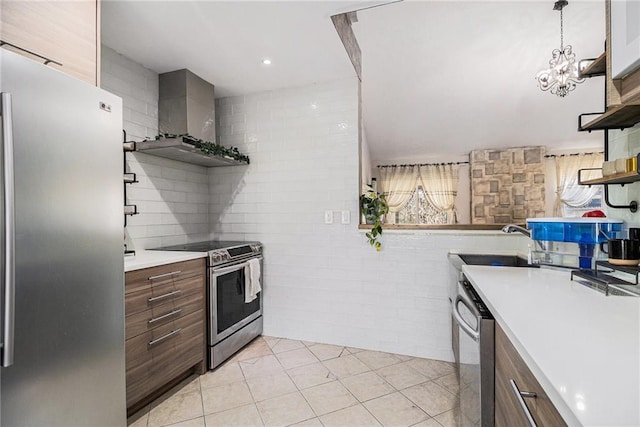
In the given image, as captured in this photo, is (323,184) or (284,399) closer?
(284,399)

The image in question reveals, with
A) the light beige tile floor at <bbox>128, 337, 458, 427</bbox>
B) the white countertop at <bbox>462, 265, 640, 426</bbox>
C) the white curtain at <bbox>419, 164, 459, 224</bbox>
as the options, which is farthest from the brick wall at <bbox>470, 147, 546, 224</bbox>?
the white countertop at <bbox>462, 265, 640, 426</bbox>

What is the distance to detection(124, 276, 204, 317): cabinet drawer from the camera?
173 centimetres

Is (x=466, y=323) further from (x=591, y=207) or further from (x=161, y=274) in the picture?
(x=591, y=207)

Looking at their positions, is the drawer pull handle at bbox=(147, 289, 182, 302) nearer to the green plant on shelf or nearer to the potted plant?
the green plant on shelf

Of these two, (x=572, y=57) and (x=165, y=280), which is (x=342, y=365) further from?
(x=572, y=57)

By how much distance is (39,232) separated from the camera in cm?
112

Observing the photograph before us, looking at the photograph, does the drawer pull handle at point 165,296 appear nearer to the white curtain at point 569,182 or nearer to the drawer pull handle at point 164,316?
the drawer pull handle at point 164,316

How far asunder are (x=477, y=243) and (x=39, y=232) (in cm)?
264

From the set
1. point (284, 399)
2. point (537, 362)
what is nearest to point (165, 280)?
point (284, 399)

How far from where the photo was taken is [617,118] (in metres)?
1.30

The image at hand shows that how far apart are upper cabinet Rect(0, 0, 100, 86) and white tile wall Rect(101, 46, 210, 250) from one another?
79cm

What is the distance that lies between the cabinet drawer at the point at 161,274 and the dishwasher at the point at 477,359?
1665 mm

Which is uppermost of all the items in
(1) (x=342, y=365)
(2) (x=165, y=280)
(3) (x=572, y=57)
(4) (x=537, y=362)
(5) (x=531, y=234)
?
(3) (x=572, y=57)

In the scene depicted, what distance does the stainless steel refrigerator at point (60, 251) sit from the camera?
104cm
